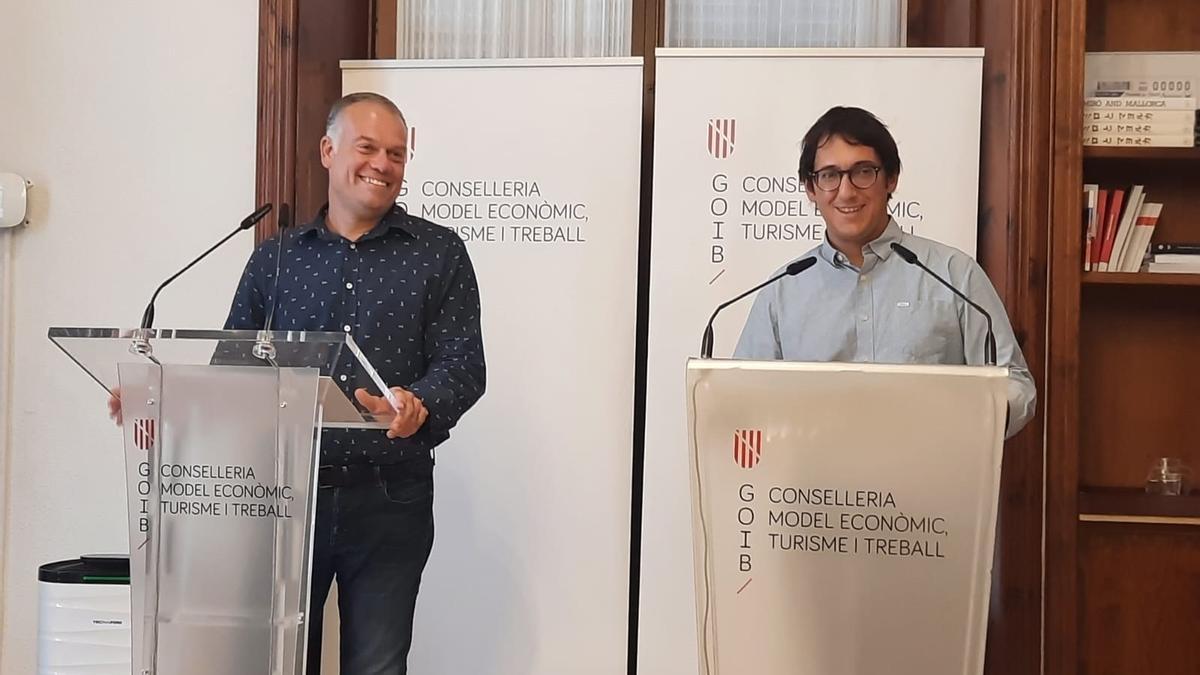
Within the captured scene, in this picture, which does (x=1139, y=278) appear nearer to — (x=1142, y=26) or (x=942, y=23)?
(x=1142, y=26)

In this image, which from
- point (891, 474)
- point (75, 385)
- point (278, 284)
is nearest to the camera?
point (891, 474)

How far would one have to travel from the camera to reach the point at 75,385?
2967 mm

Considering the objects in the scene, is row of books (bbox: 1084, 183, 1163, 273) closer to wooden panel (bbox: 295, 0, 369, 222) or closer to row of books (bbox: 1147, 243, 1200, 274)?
row of books (bbox: 1147, 243, 1200, 274)

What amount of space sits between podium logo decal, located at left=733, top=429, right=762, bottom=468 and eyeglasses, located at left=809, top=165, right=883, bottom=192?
1130 millimetres

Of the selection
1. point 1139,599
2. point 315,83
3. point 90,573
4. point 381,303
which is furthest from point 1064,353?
point 90,573

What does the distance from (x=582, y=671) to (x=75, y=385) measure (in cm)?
158

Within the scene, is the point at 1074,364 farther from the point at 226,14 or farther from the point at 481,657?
the point at 226,14

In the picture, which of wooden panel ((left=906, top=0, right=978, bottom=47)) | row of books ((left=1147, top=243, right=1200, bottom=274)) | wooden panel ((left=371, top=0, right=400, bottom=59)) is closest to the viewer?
row of books ((left=1147, top=243, right=1200, bottom=274))

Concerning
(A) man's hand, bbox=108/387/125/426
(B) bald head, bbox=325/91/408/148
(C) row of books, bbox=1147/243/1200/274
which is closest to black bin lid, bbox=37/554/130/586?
(A) man's hand, bbox=108/387/125/426

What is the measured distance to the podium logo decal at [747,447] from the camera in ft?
5.46

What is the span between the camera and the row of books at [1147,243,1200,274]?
271 cm

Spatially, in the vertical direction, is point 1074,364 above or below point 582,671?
above

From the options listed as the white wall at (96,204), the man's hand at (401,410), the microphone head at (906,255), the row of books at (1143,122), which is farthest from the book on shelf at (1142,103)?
the white wall at (96,204)

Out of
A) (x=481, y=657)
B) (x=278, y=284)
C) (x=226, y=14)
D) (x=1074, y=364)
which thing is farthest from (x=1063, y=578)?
(x=226, y=14)
